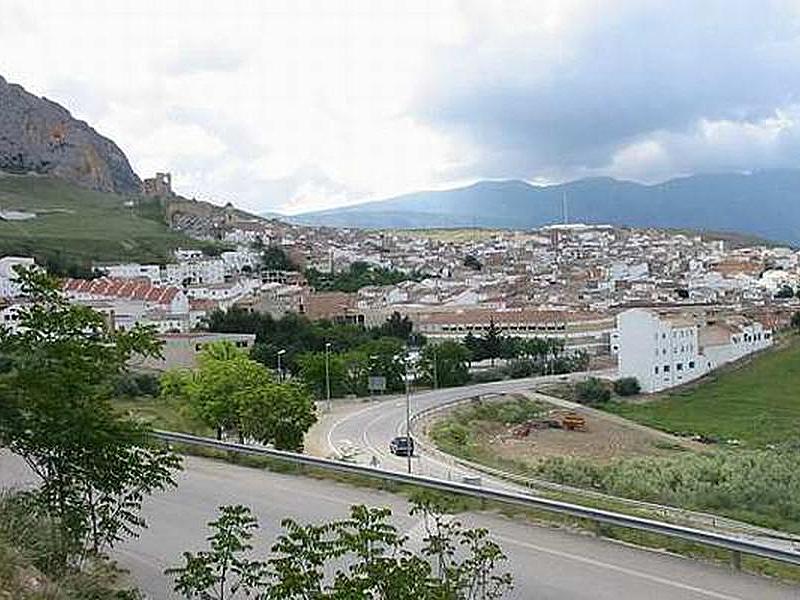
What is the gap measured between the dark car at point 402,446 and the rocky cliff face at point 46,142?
5817 inches

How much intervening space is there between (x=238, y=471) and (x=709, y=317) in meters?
61.0

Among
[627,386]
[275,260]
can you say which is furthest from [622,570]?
[275,260]

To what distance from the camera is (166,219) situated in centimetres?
14875

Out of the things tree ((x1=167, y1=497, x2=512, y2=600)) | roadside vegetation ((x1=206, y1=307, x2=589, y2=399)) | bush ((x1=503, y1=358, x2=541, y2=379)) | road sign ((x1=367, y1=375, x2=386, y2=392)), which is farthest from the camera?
bush ((x1=503, y1=358, x2=541, y2=379))

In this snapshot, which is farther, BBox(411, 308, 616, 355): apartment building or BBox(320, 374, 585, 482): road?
BBox(411, 308, 616, 355): apartment building

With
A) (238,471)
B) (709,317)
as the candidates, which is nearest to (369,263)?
(709,317)

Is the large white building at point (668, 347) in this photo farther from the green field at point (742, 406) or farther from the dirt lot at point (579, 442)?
the dirt lot at point (579, 442)

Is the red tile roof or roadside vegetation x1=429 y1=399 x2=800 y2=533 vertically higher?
the red tile roof

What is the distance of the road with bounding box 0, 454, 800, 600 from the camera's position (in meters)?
7.79

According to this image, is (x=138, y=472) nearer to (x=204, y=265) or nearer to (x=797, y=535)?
(x=797, y=535)

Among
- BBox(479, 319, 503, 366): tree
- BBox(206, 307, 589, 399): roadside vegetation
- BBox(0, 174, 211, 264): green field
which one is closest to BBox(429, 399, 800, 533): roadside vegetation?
BBox(206, 307, 589, 399): roadside vegetation

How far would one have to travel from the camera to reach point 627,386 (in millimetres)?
55625

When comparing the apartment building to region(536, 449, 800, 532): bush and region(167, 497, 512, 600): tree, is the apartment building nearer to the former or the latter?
region(536, 449, 800, 532): bush

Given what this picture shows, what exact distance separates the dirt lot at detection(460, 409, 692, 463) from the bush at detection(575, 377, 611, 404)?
8.13m
